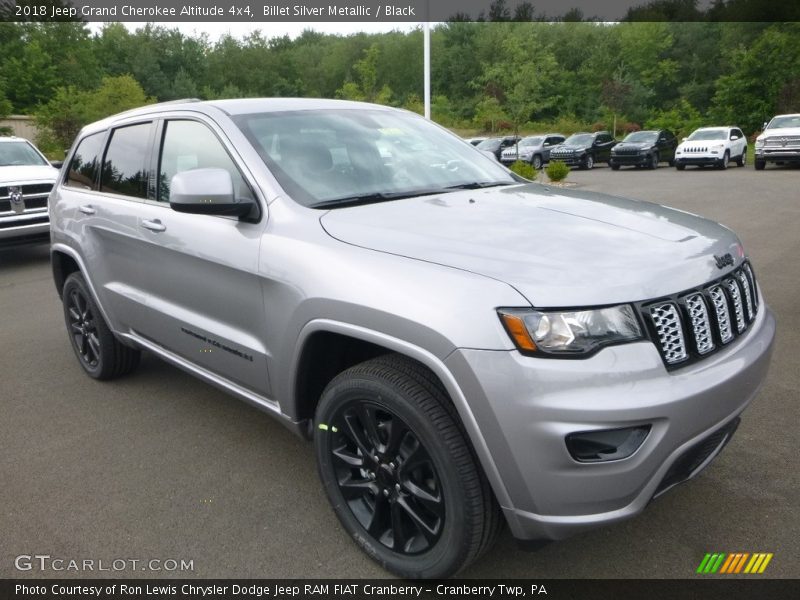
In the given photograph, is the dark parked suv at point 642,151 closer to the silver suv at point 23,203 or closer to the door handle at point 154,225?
the silver suv at point 23,203

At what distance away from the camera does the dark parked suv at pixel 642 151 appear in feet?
89.9

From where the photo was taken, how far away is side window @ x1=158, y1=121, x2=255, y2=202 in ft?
10.5

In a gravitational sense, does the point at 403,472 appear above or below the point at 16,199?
below

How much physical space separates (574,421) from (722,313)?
2.71 feet

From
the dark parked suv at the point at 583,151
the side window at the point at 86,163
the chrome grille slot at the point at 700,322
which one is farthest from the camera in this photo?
the dark parked suv at the point at 583,151

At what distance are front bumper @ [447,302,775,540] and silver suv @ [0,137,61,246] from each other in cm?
882

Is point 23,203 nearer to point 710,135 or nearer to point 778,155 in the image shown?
point 778,155

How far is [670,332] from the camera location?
2215 mm

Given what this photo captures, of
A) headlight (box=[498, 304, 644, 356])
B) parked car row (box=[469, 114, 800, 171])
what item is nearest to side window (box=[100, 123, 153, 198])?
headlight (box=[498, 304, 644, 356])

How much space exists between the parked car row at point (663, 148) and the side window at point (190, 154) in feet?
78.2

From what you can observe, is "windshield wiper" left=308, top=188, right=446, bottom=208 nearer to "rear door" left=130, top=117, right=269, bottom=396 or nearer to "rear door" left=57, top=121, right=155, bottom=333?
"rear door" left=130, top=117, right=269, bottom=396

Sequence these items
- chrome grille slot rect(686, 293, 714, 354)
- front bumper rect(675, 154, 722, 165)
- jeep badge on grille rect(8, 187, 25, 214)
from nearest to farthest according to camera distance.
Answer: chrome grille slot rect(686, 293, 714, 354) → jeep badge on grille rect(8, 187, 25, 214) → front bumper rect(675, 154, 722, 165)

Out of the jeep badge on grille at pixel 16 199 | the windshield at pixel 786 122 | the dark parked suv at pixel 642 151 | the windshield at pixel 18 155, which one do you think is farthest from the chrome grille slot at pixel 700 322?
the dark parked suv at pixel 642 151

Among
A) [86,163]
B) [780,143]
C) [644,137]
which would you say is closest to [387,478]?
[86,163]
